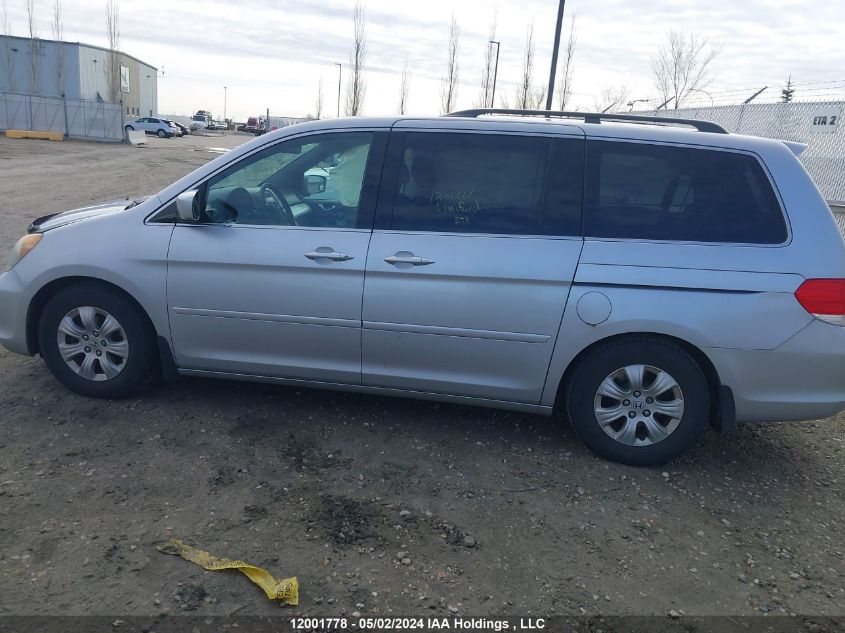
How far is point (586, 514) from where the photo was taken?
3.48 meters

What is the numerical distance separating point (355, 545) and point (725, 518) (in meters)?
1.88

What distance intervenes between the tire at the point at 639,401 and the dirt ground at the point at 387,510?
142mm

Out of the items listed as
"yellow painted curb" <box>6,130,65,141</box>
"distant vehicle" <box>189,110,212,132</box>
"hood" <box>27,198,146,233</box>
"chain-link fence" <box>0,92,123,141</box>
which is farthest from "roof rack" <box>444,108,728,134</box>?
"distant vehicle" <box>189,110,212,132</box>

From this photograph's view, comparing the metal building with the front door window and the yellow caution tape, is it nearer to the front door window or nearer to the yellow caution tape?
the front door window

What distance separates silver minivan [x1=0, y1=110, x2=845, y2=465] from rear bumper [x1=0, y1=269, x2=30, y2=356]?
0.01 meters

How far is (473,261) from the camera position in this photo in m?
3.85

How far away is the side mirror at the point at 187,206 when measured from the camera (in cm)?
408

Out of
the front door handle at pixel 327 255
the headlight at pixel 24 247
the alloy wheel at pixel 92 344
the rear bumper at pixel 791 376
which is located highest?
the front door handle at pixel 327 255

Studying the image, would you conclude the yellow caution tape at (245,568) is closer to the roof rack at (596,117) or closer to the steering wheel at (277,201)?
the steering wheel at (277,201)

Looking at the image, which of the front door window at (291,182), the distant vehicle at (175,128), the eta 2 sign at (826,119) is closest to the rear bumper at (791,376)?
the front door window at (291,182)

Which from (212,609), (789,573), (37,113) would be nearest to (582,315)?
(789,573)

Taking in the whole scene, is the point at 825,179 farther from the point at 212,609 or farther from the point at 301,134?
the point at 212,609

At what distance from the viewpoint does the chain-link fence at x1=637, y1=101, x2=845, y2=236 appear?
14.2 m

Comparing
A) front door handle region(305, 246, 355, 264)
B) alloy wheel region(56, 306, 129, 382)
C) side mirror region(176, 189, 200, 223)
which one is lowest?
alloy wheel region(56, 306, 129, 382)
